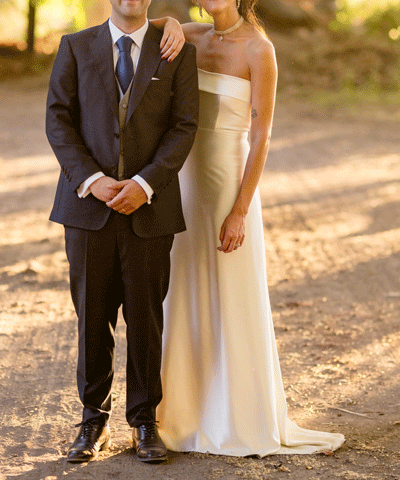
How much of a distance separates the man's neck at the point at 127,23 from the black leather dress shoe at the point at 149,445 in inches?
70.6

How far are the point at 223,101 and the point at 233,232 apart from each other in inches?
24.0

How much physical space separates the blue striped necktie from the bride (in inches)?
16.6

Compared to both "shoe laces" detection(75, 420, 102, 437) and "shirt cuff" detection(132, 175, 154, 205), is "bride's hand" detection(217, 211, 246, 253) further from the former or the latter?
"shoe laces" detection(75, 420, 102, 437)

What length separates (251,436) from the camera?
321 centimetres

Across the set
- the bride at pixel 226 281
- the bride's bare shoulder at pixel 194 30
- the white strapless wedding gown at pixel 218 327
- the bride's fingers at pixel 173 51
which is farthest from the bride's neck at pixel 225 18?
the bride's fingers at pixel 173 51

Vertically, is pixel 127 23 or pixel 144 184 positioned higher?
pixel 127 23

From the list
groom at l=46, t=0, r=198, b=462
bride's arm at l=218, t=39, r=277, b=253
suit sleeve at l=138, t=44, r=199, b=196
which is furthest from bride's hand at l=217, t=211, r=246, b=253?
suit sleeve at l=138, t=44, r=199, b=196

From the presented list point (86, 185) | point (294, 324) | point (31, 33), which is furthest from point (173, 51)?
point (31, 33)

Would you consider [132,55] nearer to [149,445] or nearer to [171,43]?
[171,43]

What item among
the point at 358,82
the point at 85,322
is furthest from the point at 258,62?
the point at 358,82

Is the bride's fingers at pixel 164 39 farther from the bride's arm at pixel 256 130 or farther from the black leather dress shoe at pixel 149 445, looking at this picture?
the black leather dress shoe at pixel 149 445

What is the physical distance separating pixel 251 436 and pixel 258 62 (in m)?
1.78

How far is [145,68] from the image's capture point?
280 centimetres

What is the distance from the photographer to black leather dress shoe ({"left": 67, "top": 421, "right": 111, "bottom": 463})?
3.02 meters
